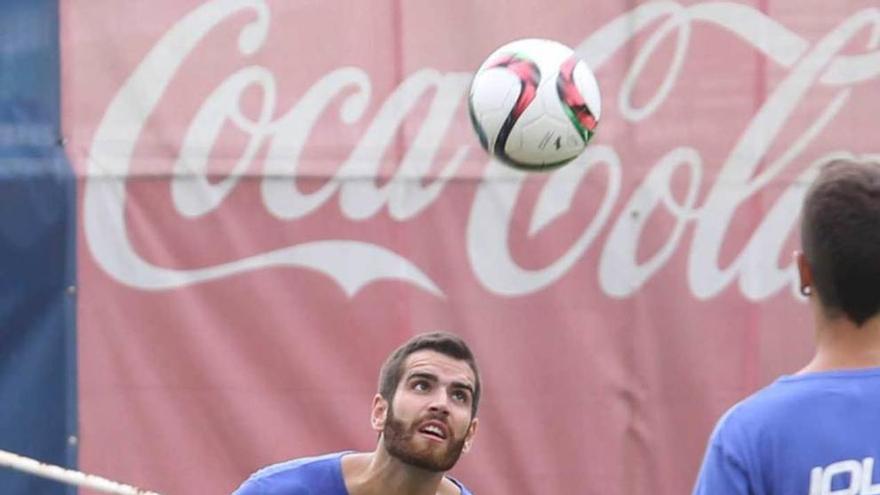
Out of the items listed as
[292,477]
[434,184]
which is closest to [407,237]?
[434,184]

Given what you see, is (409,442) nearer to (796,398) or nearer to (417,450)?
(417,450)

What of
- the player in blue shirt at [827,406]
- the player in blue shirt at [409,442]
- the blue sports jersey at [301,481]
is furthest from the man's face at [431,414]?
the player in blue shirt at [827,406]

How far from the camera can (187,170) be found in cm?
672

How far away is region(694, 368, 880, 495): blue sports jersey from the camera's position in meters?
2.85

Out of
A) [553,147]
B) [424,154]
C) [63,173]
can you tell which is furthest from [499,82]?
[63,173]

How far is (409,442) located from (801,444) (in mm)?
1951

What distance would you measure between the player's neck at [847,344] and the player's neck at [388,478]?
6.24 feet

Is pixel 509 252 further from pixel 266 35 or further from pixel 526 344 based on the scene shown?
pixel 266 35

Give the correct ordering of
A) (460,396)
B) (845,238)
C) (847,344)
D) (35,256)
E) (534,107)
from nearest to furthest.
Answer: (845,238) → (847,344) → (460,396) → (534,107) → (35,256)

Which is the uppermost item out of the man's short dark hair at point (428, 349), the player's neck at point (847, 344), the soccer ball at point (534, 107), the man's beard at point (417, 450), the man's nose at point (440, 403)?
the soccer ball at point (534, 107)

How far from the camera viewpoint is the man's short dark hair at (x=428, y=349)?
15.9ft

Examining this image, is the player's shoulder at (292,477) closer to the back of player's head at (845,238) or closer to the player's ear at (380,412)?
the player's ear at (380,412)

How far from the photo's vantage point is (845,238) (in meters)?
2.82

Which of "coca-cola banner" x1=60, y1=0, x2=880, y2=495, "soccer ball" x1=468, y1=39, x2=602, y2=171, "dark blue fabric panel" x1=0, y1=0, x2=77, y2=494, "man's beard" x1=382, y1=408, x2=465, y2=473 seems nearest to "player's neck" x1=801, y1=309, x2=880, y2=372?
"man's beard" x1=382, y1=408, x2=465, y2=473
